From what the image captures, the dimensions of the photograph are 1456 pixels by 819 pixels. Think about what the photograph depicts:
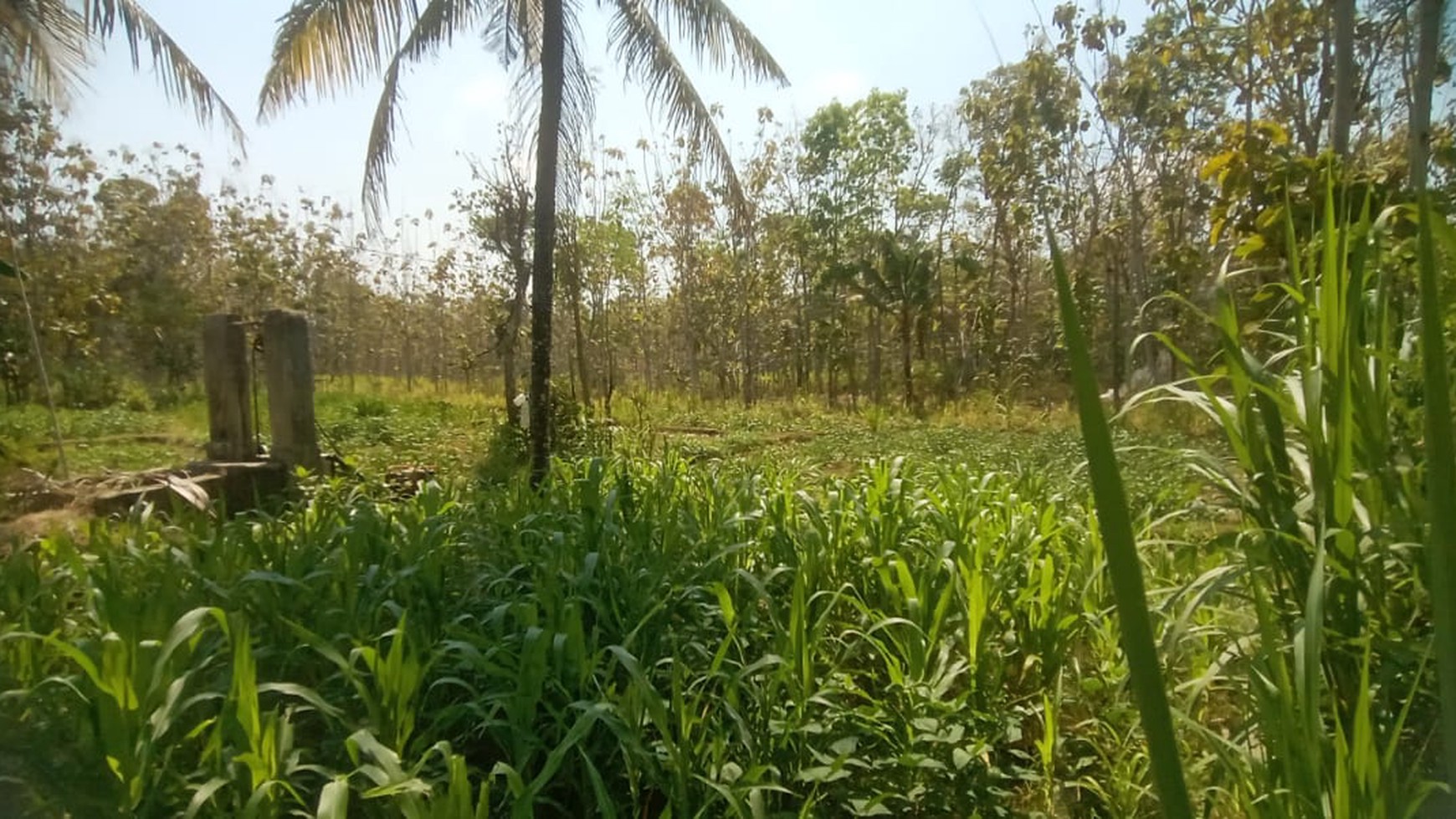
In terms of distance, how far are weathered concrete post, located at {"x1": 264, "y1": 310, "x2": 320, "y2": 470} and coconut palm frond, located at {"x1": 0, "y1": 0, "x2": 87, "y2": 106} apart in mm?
1638

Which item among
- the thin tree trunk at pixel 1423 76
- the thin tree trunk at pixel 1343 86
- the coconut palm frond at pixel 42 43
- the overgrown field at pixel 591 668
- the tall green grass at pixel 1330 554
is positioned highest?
the coconut palm frond at pixel 42 43

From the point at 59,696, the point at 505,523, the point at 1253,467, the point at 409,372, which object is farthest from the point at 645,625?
the point at 409,372

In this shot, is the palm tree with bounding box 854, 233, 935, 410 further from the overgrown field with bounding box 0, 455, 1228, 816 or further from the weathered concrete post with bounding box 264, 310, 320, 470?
the overgrown field with bounding box 0, 455, 1228, 816

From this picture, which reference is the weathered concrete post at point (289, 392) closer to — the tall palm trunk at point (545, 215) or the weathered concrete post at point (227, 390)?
the weathered concrete post at point (227, 390)

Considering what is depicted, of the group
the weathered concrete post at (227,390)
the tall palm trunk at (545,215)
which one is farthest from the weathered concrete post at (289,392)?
the tall palm trunk at (545,215)

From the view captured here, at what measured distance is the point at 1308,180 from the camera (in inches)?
103

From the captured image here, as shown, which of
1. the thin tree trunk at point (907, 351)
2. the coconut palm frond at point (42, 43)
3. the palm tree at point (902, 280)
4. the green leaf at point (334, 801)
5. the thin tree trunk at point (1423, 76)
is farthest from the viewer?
the thin tree trunk at point (907, 351)

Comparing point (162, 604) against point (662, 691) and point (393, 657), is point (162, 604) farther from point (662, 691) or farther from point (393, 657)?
point (662, 691)

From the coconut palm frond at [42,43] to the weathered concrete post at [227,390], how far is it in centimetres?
146

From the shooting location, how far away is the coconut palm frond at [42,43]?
13.3 feet

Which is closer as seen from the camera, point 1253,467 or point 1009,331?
point 1253,467

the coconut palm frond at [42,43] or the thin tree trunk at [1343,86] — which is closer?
the thin tree trunk at [1343,86]

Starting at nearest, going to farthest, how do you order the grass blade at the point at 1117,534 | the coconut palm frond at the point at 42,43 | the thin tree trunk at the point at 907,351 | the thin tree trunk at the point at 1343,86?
the grass blade at the point at 1117,534 → the thin tree trunk at the point at 1343,86 → the coconut palm frond at the point at 42,43 → the thin tree trunk at the point at 907,351

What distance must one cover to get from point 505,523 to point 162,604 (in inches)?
41.4
